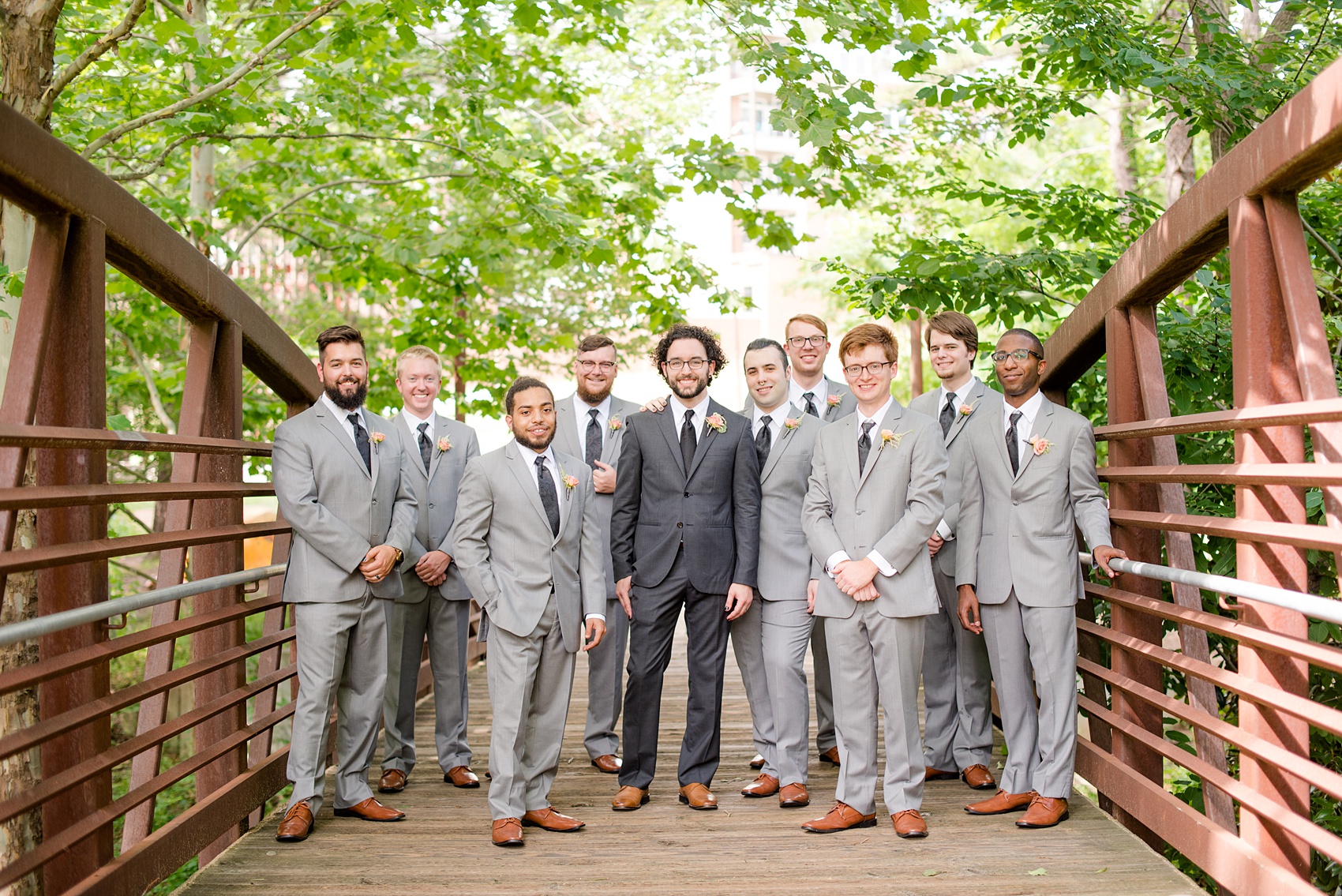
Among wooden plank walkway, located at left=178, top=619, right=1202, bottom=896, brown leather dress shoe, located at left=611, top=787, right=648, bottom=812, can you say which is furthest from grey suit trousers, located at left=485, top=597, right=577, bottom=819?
brown leather dress shoe, located at left=611, top=787, right=648, bottom=812

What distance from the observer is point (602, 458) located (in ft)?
19.4

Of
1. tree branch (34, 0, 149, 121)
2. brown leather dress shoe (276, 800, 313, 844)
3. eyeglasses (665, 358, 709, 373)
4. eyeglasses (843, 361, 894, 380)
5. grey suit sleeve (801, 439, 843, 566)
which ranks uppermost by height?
tree branch (34, 0, 149, 121)

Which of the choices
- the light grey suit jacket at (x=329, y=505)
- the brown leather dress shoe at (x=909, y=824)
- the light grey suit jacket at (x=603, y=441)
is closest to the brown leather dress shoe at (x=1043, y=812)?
the brown leather dress shoe at (x=909, y=824)

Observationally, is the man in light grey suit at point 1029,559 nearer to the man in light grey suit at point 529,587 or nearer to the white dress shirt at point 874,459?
the white dress shirt at point 874,459

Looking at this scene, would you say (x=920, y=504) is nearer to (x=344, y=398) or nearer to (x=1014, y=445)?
(x=1014, y=445)

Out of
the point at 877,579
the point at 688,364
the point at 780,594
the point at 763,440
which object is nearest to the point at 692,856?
the point at 780,594

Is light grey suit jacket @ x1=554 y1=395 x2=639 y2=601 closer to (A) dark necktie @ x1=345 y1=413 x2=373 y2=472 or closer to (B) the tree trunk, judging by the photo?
(A) dark necktie @ x1=345 y1=413 x2=373 y2=472

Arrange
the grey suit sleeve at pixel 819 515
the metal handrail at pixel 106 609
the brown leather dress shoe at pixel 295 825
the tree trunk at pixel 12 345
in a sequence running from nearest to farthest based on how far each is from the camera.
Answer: the metal handrail at pixel 106 609, the tree trunk at pixel 12 345, the brown leather dress shoe at pixel 295 825, the grey suit sleeve at pixel 819 515

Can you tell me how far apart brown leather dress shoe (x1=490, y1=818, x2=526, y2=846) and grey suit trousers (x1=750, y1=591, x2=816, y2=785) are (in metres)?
1.20

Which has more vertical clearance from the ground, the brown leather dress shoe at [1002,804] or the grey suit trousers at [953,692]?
the grey suit trousers at [953,692]

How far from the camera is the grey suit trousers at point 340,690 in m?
4.55

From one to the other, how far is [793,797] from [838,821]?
1.34 ft

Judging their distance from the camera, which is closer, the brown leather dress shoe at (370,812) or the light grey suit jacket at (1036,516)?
the light grey suit jacket at (1036,516)

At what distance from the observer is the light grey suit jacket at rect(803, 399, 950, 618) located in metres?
4.52
